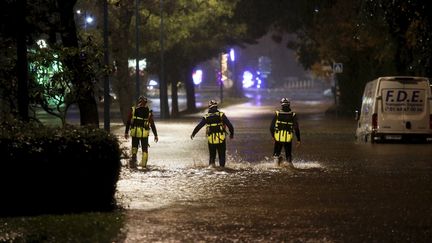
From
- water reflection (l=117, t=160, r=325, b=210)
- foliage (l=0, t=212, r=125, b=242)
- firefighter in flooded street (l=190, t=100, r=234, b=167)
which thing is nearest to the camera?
foliage (l=0, t=212, r=125, b=242)

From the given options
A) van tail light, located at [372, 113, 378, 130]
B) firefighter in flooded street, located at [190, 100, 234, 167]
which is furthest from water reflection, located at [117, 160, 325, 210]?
van tail light, located at [372, 113, 378, 130]

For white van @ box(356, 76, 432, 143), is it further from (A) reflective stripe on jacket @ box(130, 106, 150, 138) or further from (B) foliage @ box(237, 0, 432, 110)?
(A) reflective stripe on jacket @ box(130, 106, 150, 138)

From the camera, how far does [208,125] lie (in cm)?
1823

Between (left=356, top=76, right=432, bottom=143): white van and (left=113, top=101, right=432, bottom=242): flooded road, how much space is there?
236 centimetres

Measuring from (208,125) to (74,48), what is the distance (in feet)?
11.7

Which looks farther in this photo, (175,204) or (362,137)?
(362,137)

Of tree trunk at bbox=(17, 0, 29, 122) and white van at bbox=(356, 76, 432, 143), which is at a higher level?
tree trunk at bbox=(17, 0, 29, 122)

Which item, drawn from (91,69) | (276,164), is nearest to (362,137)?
(276,164)

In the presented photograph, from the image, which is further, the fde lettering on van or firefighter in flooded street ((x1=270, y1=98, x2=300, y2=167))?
the fde lettering on van

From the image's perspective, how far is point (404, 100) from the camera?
24906 millimetres

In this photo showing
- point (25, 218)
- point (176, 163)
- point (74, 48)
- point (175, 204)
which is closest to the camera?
point (25, 218)

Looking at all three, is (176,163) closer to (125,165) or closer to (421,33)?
(125,165)

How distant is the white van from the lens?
81.4 feet

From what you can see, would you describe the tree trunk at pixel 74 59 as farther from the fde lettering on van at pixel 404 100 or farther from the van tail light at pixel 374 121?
the fde lettering on van at pixel 404 100
